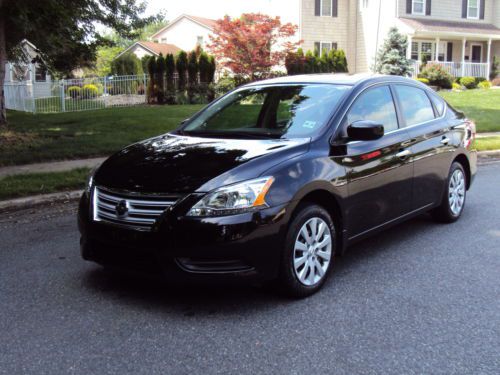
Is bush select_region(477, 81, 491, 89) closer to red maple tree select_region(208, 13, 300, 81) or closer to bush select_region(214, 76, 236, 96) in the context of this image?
red maple tree select_region(208, 13, 300, 81)

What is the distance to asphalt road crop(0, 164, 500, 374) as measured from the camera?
3252 mm

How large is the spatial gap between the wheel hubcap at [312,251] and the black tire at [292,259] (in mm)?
31

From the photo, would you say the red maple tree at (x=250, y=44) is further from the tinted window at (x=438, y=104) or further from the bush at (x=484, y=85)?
the tinted window at (x=438, y=104)

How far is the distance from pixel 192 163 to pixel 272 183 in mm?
658

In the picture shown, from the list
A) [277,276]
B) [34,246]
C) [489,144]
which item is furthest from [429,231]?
[489,144]

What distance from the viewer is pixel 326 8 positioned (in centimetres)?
3325

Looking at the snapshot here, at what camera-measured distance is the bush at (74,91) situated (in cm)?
2251

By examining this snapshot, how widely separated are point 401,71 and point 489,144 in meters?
18.5

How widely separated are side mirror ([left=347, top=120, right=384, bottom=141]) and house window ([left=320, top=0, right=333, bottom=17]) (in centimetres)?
3015

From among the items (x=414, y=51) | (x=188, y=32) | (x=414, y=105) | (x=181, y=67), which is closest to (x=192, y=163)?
(x=414, y=105)

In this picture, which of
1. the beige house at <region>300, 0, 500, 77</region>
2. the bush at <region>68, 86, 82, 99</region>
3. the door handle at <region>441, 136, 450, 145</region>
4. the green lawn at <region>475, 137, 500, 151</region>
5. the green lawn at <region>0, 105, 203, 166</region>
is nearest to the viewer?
the door handle at <region>441, 136, 450, 145</region>

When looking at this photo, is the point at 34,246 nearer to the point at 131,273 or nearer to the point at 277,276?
the point at 131,273

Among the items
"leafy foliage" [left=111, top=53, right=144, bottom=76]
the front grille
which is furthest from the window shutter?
the front grille

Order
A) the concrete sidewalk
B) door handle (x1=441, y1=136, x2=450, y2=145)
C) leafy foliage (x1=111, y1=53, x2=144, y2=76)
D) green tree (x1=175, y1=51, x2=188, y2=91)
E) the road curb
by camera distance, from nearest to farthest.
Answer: door handle (x1=441, y1=136, x2=450, y2=145), the road curb, the concrete sidewalk, green tree (x1=175, y1=51, x2=188, y2=91), leafy foliage (x1=111, y1=53, x2=144, y2=76)
